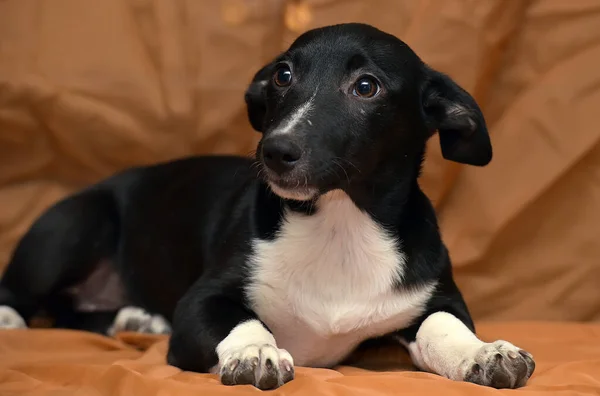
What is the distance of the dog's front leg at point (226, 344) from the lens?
204 cm

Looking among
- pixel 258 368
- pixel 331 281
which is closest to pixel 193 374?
pixel 258 368

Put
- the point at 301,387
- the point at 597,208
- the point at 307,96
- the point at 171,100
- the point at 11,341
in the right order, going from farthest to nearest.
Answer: the point at 171,100, the point at 597,208, the point at 11,341, the point at 307,96, the point at 301,387

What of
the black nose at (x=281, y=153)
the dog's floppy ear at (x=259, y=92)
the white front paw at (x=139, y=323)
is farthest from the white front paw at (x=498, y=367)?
the white front paw at (x=139, y=323)

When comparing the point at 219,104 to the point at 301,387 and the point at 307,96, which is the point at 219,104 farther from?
the point at 301,387

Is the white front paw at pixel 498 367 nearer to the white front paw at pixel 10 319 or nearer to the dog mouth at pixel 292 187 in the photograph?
the dog mouth at pixel 292 187

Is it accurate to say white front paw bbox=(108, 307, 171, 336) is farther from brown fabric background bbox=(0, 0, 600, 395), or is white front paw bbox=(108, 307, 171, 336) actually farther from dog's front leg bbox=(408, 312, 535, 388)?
dog's front leg bbox=(408, 312, 535, 388)

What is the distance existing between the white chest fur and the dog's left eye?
0.27 m

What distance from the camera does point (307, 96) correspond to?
225 centimetres

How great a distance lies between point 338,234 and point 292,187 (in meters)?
0.33

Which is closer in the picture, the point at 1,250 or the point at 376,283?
the point at 376,283

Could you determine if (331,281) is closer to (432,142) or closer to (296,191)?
(296,191)

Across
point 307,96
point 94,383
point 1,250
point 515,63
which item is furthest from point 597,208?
point 1,250

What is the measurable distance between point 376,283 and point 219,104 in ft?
3.75

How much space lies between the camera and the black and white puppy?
2135 millimetres
